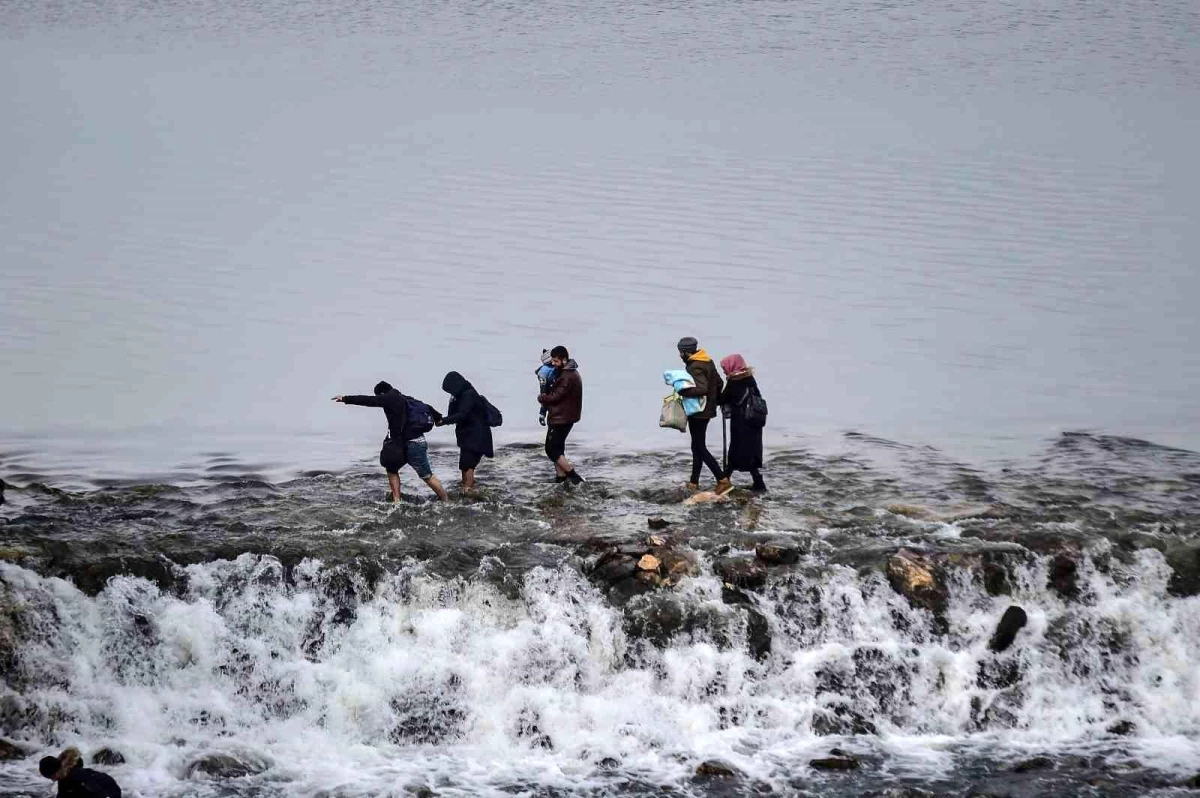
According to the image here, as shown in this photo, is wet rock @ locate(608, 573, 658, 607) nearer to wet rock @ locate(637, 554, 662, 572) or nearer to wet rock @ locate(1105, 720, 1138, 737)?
wet rock @ locate(637, 554, 662, 572)

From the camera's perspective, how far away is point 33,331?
33688mm


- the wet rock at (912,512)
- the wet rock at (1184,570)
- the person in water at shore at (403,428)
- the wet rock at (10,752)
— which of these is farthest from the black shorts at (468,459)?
the wet rock at (1184,570)

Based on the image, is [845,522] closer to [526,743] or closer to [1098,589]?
[1098,589]

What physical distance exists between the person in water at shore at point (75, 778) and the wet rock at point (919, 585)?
969 cm

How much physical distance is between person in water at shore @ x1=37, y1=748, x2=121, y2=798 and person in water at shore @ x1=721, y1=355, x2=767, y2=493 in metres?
10.1

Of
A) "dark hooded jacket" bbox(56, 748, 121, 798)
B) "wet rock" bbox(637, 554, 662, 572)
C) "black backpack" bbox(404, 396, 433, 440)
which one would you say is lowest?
"dark hooded jacket" bbox(56, 748, 121, 798)

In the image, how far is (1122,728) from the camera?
53.6ft

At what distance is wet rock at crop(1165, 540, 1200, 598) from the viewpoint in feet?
58.2

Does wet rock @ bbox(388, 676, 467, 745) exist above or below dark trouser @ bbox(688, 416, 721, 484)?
below

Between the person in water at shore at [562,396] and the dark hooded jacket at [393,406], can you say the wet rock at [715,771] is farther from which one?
the dark hooded jacket at [393,406]

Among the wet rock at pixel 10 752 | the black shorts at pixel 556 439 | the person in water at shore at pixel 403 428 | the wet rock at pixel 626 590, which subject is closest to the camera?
the wet rock at pixel 10 752

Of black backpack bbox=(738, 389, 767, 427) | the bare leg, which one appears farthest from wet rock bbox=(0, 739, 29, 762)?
black backpack bbox=(738, 389, 767, 427)

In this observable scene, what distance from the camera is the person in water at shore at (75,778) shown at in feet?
39.6

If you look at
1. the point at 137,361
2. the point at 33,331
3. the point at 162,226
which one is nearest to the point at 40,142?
the point at 162,226
